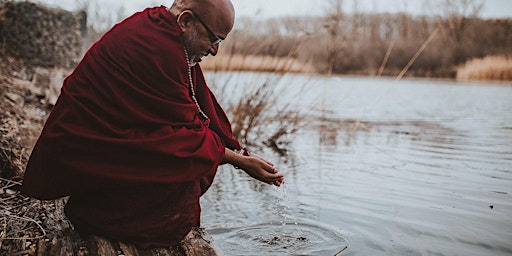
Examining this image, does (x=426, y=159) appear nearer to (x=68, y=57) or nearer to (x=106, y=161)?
(x=106, y=161)

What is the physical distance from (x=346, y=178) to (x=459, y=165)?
1.06 meters

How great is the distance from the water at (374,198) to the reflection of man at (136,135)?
79 centimetres

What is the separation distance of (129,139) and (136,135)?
3 cm

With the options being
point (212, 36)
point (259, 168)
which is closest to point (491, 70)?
point (259, 168)

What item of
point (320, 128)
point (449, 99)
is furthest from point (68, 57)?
point (449, 99)

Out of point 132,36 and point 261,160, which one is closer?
point 132,36

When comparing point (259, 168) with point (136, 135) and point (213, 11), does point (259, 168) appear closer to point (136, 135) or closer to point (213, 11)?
point (136, 135)

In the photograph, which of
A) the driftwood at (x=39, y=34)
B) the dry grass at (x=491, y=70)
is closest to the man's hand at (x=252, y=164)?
the driftwood at (x=39, y=34)

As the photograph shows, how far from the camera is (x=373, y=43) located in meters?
25.4

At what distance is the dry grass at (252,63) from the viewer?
16.0 feet

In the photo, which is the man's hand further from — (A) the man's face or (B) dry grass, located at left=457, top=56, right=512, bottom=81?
(B) dry grass, located at left=457, top=56, right=512, bottom=81

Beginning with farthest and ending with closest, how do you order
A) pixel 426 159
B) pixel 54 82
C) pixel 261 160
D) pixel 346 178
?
pixel 54 82 < pixel 426 159 < pixel 346 178 < pixel 261 160

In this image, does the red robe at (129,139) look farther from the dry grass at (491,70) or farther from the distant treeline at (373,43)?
the dry grass at (491,70)

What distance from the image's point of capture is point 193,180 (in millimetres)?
1756
